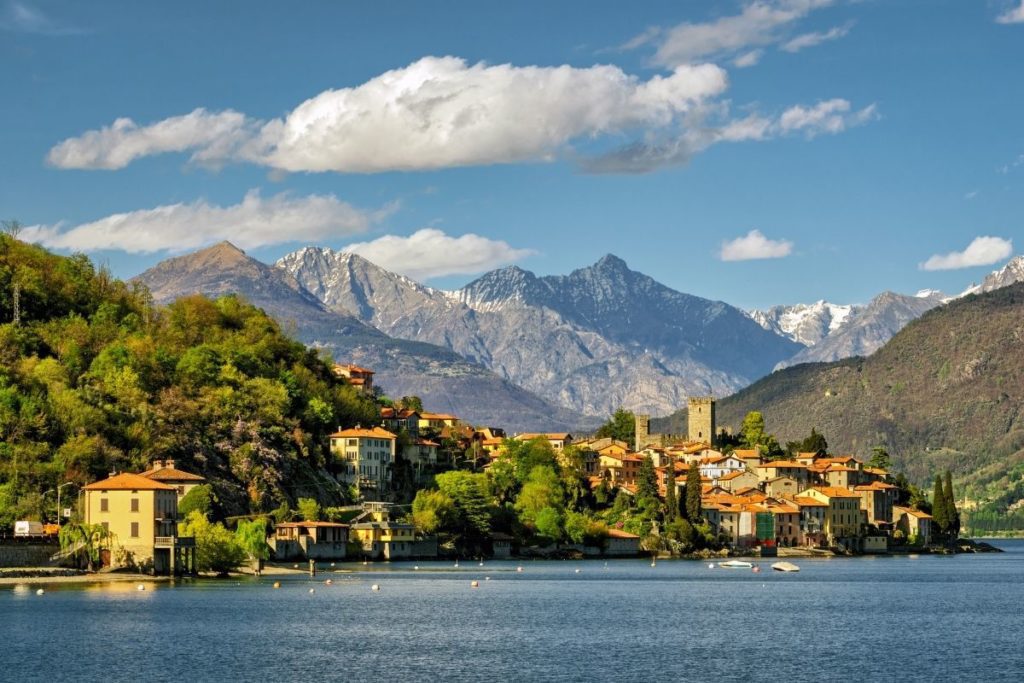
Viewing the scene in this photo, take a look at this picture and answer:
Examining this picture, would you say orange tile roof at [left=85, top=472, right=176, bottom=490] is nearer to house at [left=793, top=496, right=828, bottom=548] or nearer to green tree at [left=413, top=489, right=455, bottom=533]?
green tree at [left=413, top=489, right=455, bottom=533]

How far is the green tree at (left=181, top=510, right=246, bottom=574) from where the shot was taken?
12544 centimetres

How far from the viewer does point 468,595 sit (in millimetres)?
114125

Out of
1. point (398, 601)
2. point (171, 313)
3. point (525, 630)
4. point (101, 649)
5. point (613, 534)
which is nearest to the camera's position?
point (101, 649)

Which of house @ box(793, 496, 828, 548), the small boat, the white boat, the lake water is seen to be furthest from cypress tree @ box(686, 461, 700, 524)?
the lake water

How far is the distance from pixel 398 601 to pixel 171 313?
92.5 metres

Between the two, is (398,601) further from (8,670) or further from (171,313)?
(171,313)

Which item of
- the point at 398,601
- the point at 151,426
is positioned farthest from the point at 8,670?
the point at 151,426

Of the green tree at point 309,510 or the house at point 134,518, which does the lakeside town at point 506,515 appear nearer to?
the green tree at point 309,510

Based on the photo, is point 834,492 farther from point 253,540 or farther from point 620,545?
point 253,540

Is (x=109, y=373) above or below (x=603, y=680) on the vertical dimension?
above

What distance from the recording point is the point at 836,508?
7731 inches

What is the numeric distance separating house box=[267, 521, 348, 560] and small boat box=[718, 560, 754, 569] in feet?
121

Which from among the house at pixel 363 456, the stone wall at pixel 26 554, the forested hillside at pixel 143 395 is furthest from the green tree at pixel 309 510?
the stone wall at pixel 26 554

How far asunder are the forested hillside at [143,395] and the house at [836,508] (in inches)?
2063
